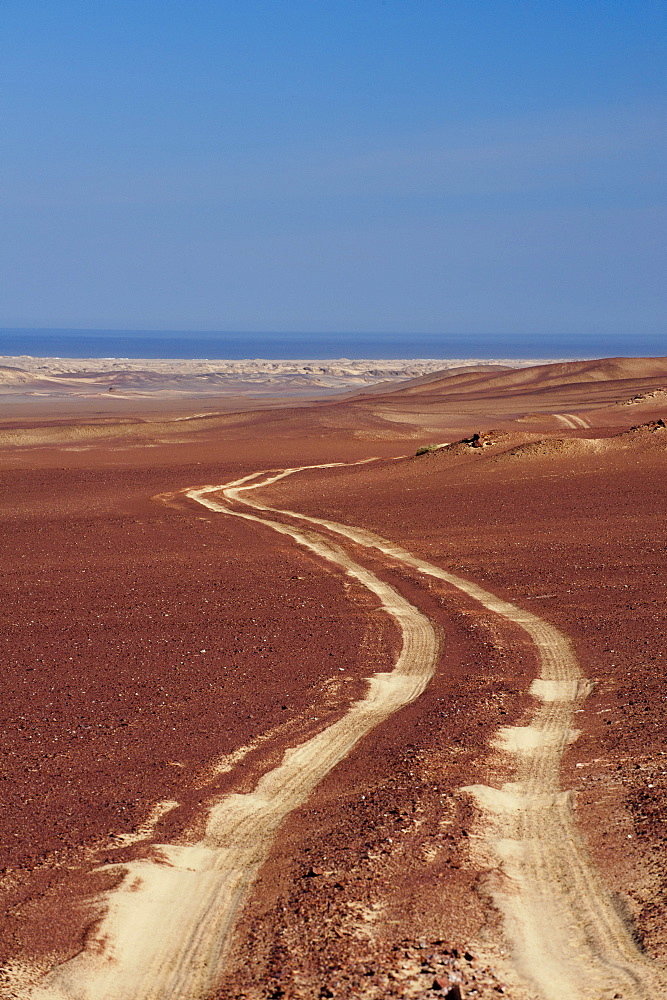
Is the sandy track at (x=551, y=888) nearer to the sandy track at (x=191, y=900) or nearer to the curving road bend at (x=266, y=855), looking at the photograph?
the curving road bend at (x=266, y=855)

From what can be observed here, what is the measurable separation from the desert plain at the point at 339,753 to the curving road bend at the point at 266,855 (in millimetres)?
20

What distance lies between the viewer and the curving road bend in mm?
5230

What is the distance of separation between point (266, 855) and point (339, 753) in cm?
196

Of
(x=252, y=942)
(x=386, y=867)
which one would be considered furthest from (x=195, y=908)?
(x=386, y=867)

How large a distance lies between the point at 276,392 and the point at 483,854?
285 ft

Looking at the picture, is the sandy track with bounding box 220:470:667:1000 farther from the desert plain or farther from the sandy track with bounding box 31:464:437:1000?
the sandy track with bounding box 31:464:437:1000

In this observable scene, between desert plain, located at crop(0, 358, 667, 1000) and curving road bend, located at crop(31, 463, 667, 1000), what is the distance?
2 cm

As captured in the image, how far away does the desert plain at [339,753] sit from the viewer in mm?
5473

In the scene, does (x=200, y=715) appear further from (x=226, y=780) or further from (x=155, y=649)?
(x=155, y=649)

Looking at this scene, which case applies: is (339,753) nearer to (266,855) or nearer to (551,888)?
(266,855)

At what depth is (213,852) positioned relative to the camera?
6750 millimetres

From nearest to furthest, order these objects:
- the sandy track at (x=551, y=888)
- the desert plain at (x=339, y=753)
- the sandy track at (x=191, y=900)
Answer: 1. the sandy track at (x=551, y=888)
2. the sandy track at (x=191, y=900)
3. the desert plain at (x=339, y=753)

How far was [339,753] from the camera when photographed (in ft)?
28.1

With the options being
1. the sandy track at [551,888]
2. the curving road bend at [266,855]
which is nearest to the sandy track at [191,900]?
the curving road bend at [266,855]
